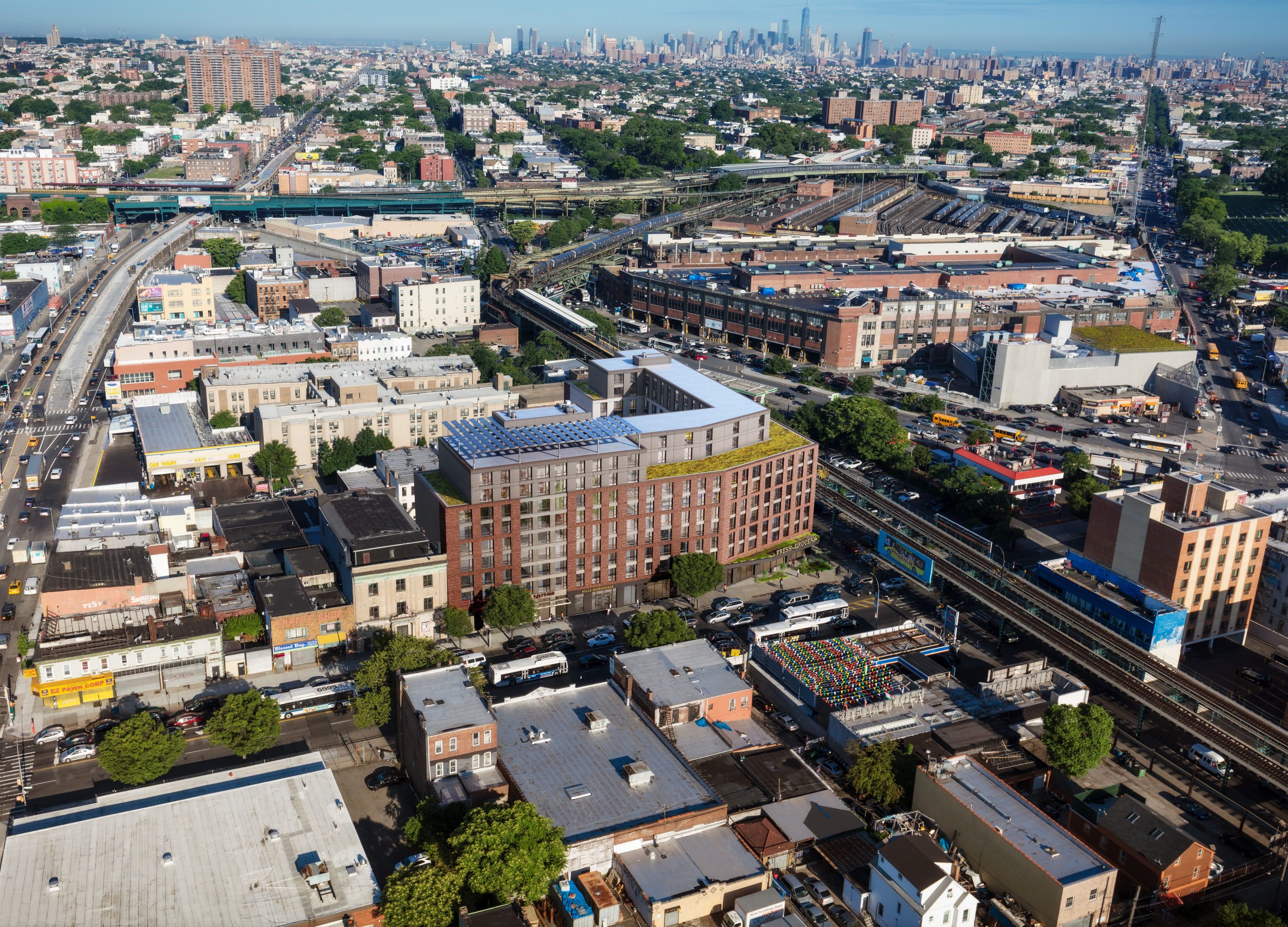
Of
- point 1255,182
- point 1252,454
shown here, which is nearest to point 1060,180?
point 1255,182

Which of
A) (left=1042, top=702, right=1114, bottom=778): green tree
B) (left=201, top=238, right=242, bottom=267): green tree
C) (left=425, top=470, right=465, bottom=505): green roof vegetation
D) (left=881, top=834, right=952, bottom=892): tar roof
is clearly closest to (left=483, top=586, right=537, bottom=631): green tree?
(left=425, top=470, right=465, bottom=505): green roof vegetation

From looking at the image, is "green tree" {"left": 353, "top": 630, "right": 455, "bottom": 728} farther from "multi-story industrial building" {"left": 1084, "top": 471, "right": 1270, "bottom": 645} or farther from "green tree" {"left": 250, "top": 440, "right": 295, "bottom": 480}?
"multi-story industrial building" {"left": 1084, "top": 471, "right": 1270, "bottom": 645}

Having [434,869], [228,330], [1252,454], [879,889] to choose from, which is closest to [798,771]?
[879,889]

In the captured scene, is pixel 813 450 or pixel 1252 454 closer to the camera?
pixel 813 450

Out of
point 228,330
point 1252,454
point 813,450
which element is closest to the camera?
point 813,450

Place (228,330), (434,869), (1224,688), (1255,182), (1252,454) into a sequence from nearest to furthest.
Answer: (434,869) < (1224,688) < (1252,454) < (228,330) < (1255,182)

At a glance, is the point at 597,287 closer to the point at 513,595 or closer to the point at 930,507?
the point at 930,507

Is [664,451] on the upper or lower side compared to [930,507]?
upper

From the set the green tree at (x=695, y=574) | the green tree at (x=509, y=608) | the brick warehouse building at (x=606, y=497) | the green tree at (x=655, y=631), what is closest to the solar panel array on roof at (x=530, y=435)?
the brick warehouse building at (x=606, y=497)
